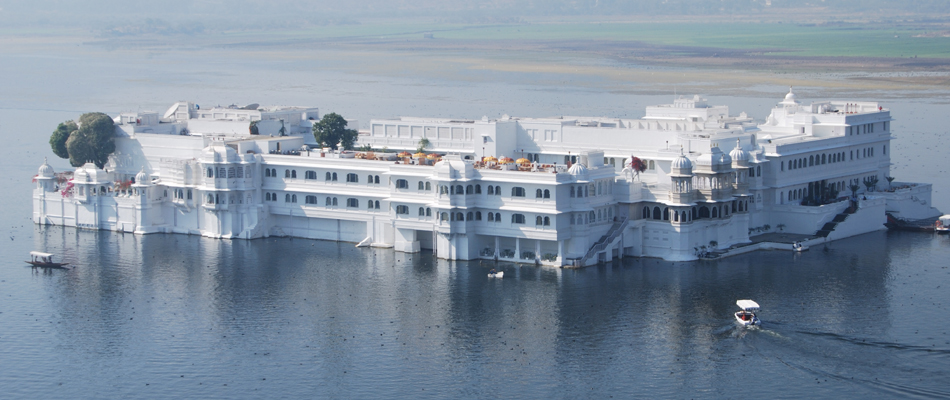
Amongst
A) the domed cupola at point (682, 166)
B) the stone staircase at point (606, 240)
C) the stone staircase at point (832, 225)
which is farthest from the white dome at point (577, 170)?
the stone staircase at point (832, 225)

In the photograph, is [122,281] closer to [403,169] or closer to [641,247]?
[403,169]

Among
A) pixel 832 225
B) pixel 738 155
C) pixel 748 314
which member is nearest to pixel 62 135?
pixel 738 155

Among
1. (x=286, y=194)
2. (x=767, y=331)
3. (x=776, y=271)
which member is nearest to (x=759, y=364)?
(x=767, y=331)

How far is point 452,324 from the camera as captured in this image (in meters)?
72.2

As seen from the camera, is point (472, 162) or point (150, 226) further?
point (150, 226)

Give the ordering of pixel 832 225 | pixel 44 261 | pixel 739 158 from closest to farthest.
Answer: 1. pixel 44 261
2. pixel 739 158
3. pixel 832 225

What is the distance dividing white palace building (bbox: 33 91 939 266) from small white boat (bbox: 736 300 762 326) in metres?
15.2

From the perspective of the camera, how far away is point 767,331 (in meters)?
69.2

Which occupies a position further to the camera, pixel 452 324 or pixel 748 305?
pixel 452 324

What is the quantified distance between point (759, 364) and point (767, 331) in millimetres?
4917

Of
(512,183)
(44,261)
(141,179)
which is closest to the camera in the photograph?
(512,183)

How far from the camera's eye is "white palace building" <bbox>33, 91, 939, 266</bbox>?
8631cm

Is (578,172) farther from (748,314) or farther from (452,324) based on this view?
(748,314)

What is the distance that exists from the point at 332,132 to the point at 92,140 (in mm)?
17917
